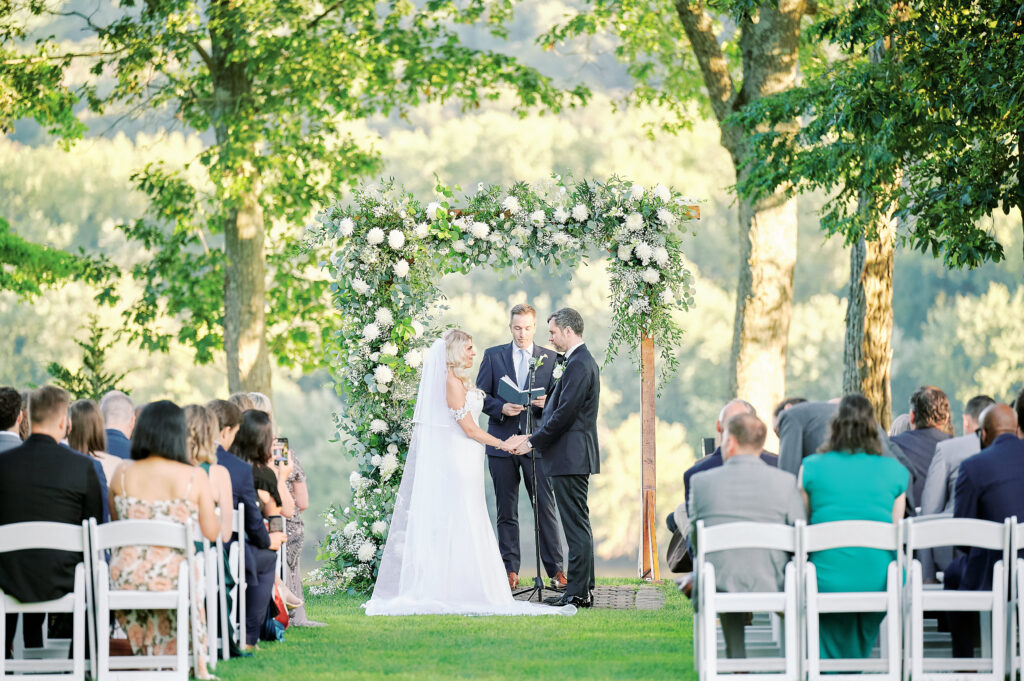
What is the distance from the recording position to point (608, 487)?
130 ft

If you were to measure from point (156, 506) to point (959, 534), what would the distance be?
3707mm

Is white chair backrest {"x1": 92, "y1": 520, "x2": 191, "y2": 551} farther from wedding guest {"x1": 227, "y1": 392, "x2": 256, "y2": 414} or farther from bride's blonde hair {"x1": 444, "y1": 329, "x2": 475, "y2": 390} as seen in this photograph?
bride's blonde hair {"x1": 444, "y1": 329, "x2": 475, "y2": 390}

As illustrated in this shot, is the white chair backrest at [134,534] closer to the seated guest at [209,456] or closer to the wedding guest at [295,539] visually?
the seated guest at [209,456]

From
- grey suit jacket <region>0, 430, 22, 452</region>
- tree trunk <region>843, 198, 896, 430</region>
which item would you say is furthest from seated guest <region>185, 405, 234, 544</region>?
tree trunk <region>843, 198, 896, 430</region>

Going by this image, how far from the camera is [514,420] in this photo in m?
10.7

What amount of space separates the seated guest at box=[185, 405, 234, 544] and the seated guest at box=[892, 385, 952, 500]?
3.92 m

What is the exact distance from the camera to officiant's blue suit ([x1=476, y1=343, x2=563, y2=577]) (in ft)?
34.4

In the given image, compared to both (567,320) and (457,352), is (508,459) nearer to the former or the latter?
(457,352)

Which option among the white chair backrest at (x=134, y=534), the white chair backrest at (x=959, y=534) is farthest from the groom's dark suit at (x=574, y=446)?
the white chair backrest at (x=134, y=534)

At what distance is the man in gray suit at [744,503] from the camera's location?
6195 millimetres

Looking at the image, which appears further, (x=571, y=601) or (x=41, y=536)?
(x=571, y=601)

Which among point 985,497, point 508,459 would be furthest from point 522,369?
point 985,497

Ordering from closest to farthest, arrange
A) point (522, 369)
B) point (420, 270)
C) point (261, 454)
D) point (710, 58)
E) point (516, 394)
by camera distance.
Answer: point (261, 454)
point (516, 394)
point (522, 369)
point (420, 270)
point (710, 58)

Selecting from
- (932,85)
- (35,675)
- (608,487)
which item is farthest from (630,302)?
(608,487)
